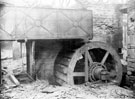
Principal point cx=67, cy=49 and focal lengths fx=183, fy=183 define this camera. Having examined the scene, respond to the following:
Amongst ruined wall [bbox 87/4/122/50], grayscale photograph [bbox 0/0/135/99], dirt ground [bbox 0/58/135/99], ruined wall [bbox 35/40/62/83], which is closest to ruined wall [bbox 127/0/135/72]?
grayscale photograph [bbox 0/0/135/99]

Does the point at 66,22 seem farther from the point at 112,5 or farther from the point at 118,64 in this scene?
the point at 112,5

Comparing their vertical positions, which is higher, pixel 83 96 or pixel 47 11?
pixel 47 11

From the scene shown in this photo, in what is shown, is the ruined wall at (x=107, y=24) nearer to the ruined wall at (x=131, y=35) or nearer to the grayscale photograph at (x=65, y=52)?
the grayscale photograph at (x=65, y=52)

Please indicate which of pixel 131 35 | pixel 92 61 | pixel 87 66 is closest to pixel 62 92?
pixel 87 66

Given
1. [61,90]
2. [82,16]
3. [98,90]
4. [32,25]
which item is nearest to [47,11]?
[32,25]

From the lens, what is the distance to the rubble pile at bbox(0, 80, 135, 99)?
577 centimetres

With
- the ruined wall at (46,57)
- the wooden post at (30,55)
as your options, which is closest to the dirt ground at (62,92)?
the wooden post at (30,55)

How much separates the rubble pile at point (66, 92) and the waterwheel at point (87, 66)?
0.52m

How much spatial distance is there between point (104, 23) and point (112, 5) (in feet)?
3.69

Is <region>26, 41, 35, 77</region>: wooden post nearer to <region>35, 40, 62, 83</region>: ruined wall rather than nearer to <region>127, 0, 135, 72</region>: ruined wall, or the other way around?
<region>35, 40, 62, 83</region>: ruined wall

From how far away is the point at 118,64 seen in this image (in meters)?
8.05

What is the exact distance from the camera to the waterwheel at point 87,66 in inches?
291

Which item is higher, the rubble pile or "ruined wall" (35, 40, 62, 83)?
"ruined wall" (35, 40, 62, 83)

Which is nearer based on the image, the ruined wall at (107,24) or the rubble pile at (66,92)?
the rubble pile at (66,92)
